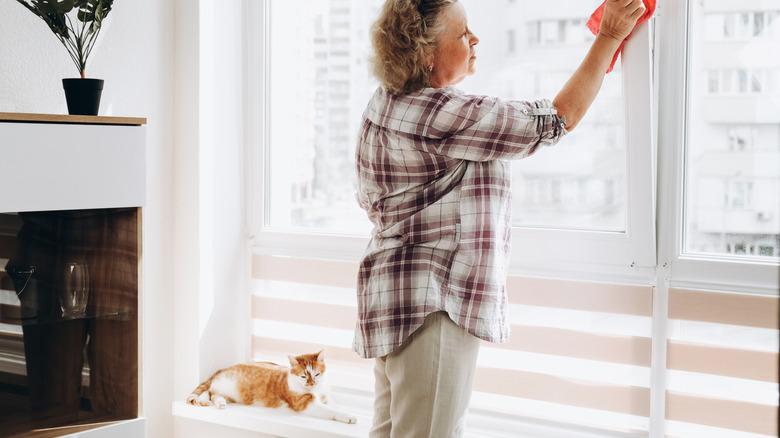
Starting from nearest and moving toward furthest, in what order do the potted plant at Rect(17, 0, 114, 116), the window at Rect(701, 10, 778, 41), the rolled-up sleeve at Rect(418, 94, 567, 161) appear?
the rolled-up sleeve at Rect(418, 94, 567, 161) < the window at Rect(701, 10, 778, 41) < the potted plant at Rect(17, 0, 114, 116)

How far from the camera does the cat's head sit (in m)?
2.22

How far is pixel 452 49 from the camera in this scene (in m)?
1.57

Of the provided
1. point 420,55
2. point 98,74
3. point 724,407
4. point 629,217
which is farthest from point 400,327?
point 98,74

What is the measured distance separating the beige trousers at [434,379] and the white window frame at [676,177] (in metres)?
0.61

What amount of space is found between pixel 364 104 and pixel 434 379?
108 centimetres

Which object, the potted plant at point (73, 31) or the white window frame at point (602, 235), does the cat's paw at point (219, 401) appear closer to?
the white window frame at point (602, 235)

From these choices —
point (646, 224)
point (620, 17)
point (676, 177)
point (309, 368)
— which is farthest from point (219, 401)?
point (620, 17)

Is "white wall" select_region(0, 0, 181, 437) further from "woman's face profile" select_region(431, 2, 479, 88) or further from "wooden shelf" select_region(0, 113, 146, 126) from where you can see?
"woman's face profile" select_region(431, 2, 479, 88)

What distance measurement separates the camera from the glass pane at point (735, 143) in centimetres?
167

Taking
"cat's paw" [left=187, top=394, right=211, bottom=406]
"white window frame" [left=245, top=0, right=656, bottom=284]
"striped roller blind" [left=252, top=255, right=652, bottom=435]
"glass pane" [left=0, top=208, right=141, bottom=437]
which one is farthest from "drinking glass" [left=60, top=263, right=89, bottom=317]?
"striped roller blind" [left=252, top=255, right=652, bottom=435]

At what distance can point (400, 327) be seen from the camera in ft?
5.05

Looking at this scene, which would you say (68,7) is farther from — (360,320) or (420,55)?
(360,320)

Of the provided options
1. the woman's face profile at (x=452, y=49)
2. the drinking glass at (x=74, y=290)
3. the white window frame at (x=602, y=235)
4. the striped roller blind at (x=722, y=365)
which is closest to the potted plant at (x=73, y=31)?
the drinking glass at (x=74, y=290)

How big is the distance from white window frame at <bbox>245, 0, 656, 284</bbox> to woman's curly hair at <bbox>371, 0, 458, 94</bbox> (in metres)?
0.50
